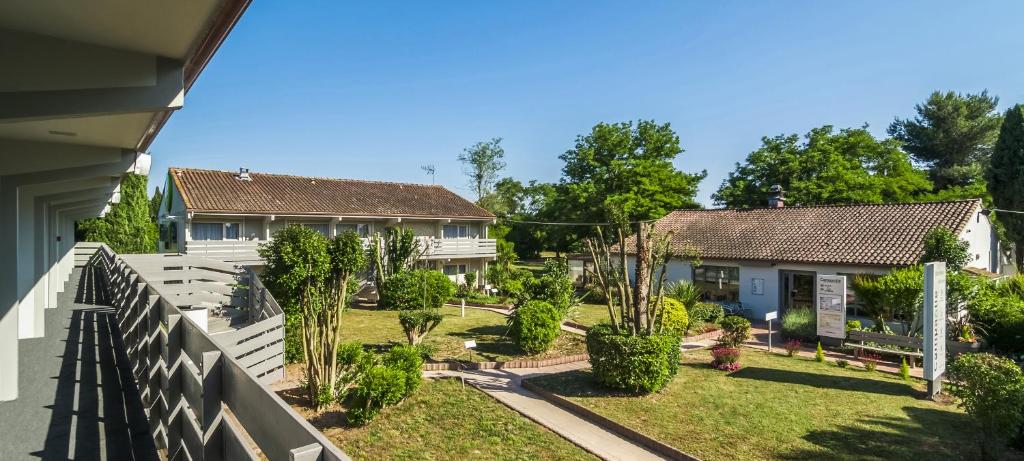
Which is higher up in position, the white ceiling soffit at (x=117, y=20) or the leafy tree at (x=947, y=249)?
the white ceiling soffit at (x=117, y=20)

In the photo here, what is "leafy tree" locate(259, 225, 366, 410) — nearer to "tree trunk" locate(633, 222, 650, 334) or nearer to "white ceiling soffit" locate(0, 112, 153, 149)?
"white ceiling soffit" locate(0, 112, 153, 149)

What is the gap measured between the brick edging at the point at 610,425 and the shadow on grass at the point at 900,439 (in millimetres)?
1584

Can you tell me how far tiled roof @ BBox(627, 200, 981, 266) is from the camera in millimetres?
19062

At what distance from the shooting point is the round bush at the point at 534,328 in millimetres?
14094

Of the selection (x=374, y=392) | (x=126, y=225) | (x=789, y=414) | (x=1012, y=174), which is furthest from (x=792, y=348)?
(x=126, y=225)

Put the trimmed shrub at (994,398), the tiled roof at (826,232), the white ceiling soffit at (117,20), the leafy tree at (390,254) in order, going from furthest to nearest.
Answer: the leafy tree at (390,254) < the tiled roof at (826,232) < the trimmed shrub at (994,398) < the white ceiling soffit at (117,20)

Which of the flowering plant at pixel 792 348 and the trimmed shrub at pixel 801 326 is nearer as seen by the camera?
the flowering plant at pixel 792 348

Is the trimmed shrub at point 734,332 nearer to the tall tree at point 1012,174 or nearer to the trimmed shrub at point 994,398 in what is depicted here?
the trimmed shrub at point 994,398

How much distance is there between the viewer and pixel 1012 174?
28.4m

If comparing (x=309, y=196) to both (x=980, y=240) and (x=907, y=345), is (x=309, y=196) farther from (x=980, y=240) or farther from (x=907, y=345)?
(x=980, y=240)

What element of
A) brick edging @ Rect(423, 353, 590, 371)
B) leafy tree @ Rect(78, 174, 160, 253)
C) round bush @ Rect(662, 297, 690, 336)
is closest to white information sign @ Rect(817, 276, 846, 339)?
round bush @ Rect(662, 297, 690, 336)

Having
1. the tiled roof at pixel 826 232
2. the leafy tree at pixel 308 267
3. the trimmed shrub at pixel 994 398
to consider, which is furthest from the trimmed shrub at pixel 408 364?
the tiled roof at pixel 826 232

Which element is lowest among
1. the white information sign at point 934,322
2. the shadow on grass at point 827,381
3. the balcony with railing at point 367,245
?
the shadow on grass at point 827,381

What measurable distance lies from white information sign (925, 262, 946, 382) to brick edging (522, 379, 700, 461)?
7.02 m
